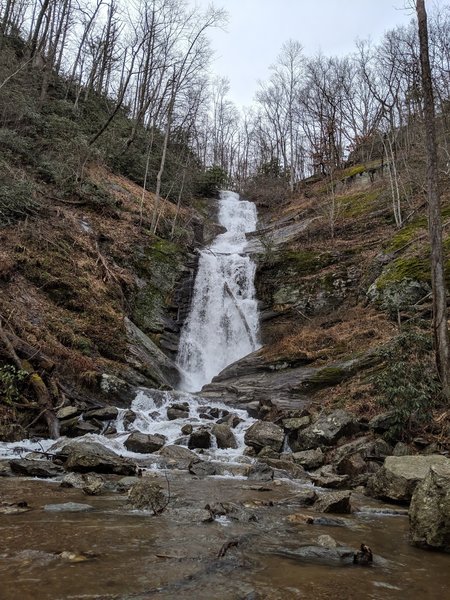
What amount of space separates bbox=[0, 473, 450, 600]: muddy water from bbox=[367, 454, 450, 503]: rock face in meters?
0.68

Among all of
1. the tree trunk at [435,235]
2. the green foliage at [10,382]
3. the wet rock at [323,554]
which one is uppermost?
the tree trunk at [435,235]

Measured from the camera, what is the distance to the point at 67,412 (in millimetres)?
10023

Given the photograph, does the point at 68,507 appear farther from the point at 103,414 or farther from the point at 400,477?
the point at 103,414

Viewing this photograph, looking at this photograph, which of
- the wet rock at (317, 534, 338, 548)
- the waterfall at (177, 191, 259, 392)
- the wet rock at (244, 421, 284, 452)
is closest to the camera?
the wet rock at (317, 534, 338, 548)

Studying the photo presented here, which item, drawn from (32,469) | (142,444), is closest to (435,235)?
(142,444)

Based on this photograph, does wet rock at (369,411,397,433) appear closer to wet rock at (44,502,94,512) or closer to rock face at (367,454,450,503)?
rock face at (367,454,450,503)

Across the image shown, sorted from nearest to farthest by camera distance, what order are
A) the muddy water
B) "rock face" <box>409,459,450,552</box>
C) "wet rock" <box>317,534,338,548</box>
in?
the muddy water
"wet rock" <box>317,534,338,548</box>
"rock face" <box>409,459,450,552</box>

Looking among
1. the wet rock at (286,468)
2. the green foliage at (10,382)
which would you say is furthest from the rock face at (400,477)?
the green foliage at (10,382)

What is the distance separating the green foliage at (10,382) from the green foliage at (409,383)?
7609 mm

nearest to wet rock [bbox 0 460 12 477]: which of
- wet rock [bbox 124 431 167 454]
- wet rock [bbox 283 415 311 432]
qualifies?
wet rock [bbox 124 431 167 454]

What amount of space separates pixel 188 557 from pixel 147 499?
1778 millimetres

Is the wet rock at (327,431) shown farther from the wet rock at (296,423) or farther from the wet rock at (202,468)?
the wet rock at (202,468)

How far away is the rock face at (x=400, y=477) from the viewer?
6344mm

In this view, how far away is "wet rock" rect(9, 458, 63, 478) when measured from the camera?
22.3 ft
